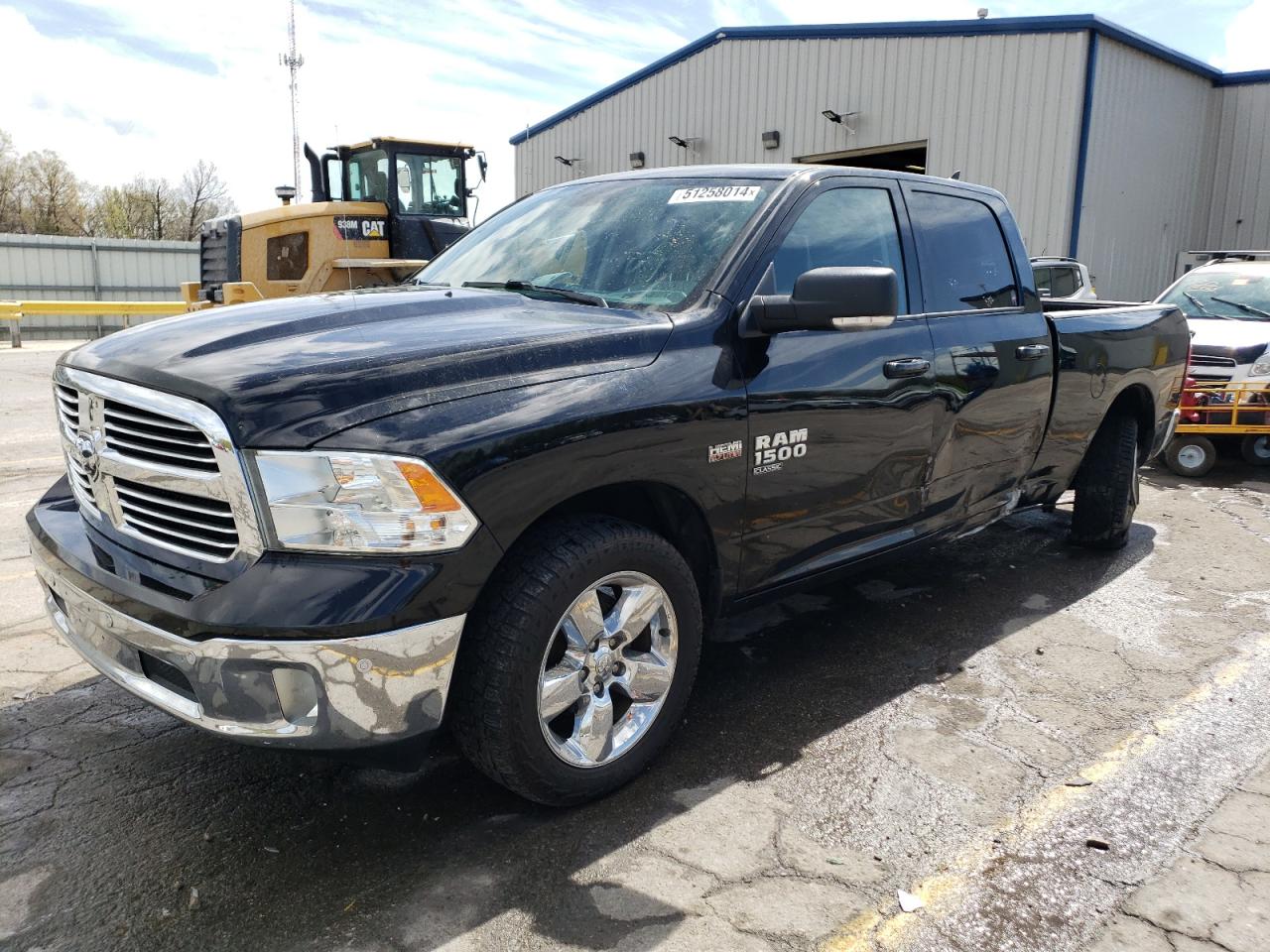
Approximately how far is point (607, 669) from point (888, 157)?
18287 millimetres

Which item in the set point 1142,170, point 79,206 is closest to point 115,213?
point 79,206

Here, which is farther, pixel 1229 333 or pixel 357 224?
pixel 357 224

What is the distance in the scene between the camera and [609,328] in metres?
2.93

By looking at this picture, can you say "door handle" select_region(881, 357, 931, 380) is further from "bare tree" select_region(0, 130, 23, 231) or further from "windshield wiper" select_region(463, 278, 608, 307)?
"bare tree" select_region(0, 130, 23, 231)

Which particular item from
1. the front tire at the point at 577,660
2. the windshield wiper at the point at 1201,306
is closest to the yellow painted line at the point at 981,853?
the front tire at the point at 577,660

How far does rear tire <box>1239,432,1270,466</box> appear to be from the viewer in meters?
8.52

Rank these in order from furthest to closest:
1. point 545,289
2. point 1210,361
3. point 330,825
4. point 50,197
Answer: point 50,197 → point 1210,361 → point 545,289 → point 330,825

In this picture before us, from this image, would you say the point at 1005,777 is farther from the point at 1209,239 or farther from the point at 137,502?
the point at 1209,239

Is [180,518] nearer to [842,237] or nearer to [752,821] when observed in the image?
[752,821]

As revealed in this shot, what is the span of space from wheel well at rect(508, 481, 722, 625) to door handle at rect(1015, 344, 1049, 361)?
6.54 ft

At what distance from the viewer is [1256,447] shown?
8.52 metres

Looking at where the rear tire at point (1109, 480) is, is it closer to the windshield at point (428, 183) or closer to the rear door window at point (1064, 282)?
the rear door window at point (1064, 282)

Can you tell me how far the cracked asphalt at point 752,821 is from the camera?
239cm

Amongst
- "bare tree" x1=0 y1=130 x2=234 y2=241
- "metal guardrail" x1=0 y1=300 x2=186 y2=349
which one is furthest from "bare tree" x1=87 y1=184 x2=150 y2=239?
"metal guardrail" x1=0 y1=300 x2=186 y2=349
